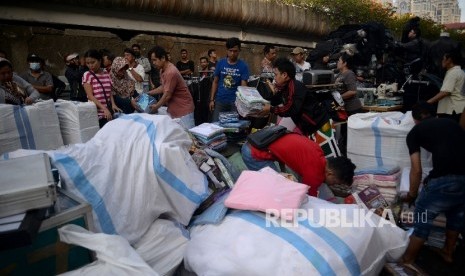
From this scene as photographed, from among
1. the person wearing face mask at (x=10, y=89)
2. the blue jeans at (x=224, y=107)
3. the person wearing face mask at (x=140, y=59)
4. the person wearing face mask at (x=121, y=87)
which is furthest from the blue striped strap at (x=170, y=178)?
the person wearing face mask at (x=140, y=59)

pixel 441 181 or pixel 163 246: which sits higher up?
pixel 441 181

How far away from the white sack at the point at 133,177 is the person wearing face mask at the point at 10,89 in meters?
1.95

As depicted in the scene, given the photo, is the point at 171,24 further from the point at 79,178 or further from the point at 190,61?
the point at 79,178

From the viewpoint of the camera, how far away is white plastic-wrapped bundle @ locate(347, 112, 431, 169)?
11.8 ft

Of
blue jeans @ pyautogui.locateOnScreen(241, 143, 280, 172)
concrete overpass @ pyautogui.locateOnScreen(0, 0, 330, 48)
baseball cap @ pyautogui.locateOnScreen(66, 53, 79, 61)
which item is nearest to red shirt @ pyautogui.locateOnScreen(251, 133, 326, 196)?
blue jeans @ pyautogui.locateOnScreen(241, 143, 280, 172)

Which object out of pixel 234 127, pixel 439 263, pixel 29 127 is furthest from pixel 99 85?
pixel 439 263

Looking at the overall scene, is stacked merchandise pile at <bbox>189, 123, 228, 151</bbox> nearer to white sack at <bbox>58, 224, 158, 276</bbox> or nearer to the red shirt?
the red shirt

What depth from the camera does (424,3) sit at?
227 ft

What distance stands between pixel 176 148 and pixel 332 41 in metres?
5.08

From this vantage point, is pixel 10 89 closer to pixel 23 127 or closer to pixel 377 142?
pixel 23 127

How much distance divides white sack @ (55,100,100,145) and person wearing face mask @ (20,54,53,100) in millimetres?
1357

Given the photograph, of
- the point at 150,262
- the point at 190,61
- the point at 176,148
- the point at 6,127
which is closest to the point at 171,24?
the point at 190,61

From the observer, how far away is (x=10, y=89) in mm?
3684

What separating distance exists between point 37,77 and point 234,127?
9.96ft
